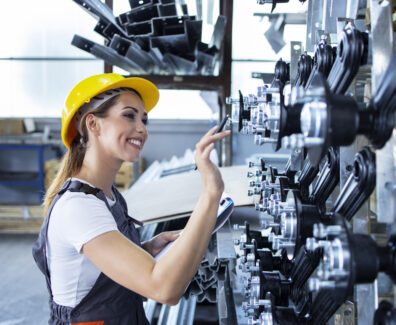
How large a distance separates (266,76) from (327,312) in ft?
6.35

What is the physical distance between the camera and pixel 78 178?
4.04 feet

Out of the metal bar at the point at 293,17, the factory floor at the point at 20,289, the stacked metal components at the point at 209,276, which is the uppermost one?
the metal bar at the point at 293,17

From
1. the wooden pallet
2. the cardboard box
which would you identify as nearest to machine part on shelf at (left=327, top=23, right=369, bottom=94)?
the wooden pallet

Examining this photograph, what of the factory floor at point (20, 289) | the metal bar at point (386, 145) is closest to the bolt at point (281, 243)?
the metal bar at point (386, 145)

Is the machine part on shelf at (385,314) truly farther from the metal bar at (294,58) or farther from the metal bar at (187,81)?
the metal bar at (187,81)

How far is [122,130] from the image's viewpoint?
1.25 meters

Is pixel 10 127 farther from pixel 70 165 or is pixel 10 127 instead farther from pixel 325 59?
pixel 325 59

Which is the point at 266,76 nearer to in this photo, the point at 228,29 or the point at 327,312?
the point at 228,29

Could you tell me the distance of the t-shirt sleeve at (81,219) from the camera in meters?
0.99

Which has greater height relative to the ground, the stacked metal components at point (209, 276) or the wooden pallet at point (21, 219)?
the stacked metal components at point (209, 276)

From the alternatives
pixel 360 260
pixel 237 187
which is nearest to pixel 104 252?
pixel 360 260

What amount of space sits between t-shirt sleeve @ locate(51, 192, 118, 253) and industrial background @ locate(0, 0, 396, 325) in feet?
1.32

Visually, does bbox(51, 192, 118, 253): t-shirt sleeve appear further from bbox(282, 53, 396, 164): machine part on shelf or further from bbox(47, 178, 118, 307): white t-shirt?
bbox(282, 53, 396, 164): machine part on shelf

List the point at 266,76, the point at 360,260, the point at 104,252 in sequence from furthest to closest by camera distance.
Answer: the point at 266,76 < the point at 104,252 < the point at 360,260
